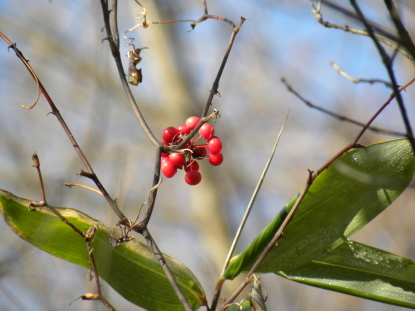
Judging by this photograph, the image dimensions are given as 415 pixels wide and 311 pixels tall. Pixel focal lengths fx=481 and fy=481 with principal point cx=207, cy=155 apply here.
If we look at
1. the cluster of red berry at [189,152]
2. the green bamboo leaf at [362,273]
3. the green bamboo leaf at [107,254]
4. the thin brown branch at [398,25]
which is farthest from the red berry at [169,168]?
the thin brown branch at [398,25]

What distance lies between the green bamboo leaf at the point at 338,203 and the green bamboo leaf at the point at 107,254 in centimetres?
9

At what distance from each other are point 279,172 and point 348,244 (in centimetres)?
414

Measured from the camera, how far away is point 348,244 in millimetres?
738

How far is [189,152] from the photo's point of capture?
691 millimetres

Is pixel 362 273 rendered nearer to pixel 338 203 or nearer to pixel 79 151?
pixel 338 203

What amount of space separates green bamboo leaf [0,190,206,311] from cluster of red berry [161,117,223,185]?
13 centimetres

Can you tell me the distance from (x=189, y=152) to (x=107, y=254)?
189 millimetres

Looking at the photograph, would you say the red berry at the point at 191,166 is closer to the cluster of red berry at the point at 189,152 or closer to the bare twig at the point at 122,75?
the cluster of red berry at the point at 189,152

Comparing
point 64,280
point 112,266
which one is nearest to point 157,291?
point 112,266

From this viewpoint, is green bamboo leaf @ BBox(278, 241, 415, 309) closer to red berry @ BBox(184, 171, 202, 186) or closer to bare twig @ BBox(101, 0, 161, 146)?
red berry @ BBox(184, 171, 202, 186)

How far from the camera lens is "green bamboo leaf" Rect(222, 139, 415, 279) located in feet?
2.25

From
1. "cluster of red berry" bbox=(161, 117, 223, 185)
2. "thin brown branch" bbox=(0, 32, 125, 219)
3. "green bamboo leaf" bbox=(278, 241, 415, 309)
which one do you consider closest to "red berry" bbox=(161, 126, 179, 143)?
"cluster of red berry" bbox=(161, 117, 223, 185)

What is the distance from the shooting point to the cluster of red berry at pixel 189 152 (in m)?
0.70

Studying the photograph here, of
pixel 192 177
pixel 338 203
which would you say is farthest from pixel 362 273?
pixel 192 177
